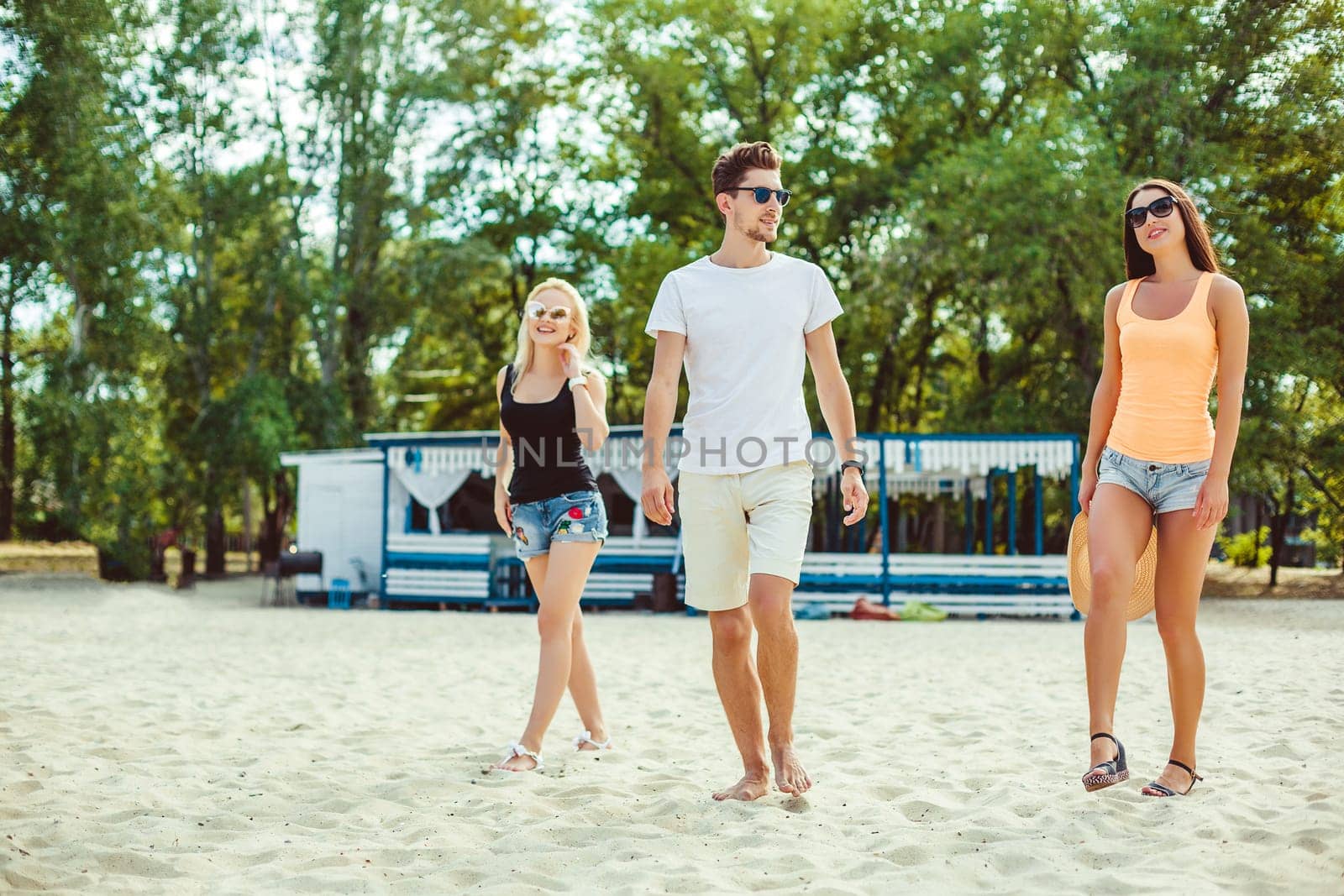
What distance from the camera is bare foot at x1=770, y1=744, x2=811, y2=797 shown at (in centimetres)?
386

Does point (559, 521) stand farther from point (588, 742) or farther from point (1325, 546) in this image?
point (1325, 546)

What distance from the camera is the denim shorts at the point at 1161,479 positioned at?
3.83 meters

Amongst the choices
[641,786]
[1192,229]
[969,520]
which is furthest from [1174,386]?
[969,520]

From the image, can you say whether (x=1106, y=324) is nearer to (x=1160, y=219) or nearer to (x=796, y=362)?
(x=1160, y=219)

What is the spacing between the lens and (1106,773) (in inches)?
149

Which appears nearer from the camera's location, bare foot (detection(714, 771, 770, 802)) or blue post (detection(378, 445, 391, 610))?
bare foot (detection(714, 771, 770, 802))

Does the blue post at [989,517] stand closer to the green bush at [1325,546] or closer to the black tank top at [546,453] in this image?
the green bush at [1325,546]

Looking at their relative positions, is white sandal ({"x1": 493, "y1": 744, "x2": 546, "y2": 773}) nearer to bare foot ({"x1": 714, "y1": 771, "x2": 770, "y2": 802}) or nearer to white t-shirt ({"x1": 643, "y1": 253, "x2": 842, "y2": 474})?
bare foot ({"x1": 714, "y1": 771, "x2": 770, "y2": 802})

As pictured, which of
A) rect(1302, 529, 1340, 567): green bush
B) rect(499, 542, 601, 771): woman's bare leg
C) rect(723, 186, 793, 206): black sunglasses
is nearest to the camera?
rect(723, 186, 793, 206): black sunglasses

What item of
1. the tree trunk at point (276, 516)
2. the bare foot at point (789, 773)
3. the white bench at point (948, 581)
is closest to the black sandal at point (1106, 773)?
the bare foot at point (789, 773)

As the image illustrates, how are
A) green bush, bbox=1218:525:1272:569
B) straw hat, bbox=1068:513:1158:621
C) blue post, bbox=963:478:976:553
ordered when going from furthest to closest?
green bush, bbox=1218:525:1272:569 < blue post, bbox=963:478:976:553 < straw hat, bbox=1068:513:1158:621

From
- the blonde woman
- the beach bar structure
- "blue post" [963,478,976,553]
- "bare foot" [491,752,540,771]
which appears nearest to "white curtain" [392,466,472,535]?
the beach bar structure

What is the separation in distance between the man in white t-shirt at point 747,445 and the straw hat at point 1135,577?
94 cm

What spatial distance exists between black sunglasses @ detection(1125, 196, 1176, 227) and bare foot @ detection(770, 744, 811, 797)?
2.19 m
